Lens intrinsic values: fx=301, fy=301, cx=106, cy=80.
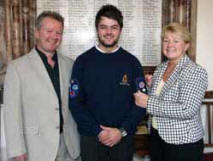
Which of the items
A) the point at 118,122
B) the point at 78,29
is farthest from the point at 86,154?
the point at 78,29

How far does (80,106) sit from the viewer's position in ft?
5.77

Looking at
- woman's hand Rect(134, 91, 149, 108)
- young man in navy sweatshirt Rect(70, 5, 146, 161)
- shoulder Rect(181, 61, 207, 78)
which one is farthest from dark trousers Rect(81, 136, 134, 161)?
shoulder Rect(181, 61, 207, 78)

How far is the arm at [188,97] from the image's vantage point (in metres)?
1.57

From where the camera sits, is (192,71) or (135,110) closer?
(192,71)

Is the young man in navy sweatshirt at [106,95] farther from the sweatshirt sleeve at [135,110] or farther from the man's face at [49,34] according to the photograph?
the man's face at [49,34]

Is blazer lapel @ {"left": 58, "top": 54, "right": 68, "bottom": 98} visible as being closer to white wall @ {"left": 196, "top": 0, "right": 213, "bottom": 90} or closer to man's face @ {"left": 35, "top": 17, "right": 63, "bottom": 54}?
man's face @ {"left": 35, "top": 17, "right": 63, "bottom": 54}

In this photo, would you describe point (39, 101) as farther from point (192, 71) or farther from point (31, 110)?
point (192, 71)

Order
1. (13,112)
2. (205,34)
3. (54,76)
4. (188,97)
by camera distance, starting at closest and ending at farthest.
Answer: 1. (188,97)
2. (13,112)
3. (54,76)
4. (205,34)

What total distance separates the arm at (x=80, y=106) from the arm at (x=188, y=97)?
41cm

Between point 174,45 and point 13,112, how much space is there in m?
0.97

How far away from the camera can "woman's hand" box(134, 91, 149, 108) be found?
1698 mm

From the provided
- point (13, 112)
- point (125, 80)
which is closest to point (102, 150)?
point (125, 80)

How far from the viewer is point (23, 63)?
5.65 ft

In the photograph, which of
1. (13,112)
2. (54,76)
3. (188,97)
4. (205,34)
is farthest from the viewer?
(205,34)
